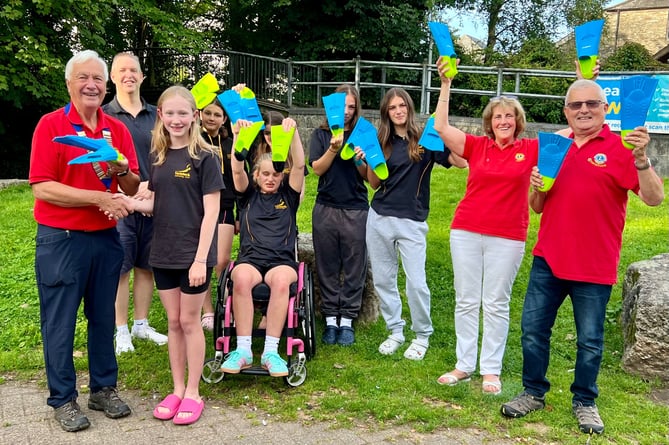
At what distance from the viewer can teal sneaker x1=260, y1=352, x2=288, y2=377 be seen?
3.70m

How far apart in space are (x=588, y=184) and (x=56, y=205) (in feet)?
9.90

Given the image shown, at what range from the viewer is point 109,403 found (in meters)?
3.45

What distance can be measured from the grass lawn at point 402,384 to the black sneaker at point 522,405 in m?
0.04

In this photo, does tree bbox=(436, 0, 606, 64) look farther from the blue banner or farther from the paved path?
the paved path

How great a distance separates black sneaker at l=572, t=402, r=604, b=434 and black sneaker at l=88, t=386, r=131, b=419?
2.74 m

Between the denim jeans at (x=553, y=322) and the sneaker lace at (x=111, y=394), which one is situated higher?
the denim jeans at (x=553, y=322)

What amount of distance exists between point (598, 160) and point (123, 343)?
359cm

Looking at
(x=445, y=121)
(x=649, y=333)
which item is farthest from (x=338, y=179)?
(x=649, y=333)

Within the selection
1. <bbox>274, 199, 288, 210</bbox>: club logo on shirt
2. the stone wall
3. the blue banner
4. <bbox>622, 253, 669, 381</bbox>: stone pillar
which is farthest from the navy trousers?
the blue banner

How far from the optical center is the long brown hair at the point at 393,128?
13.9ft

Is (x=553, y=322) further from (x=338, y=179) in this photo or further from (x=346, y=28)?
(x=346, y=28)

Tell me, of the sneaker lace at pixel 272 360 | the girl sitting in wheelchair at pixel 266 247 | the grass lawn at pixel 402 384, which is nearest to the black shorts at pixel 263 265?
the girl sitting in wheelchair at pixel 266 247

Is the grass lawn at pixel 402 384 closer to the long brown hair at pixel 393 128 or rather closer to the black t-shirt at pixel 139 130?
the black t-shirt at pixel 139 130

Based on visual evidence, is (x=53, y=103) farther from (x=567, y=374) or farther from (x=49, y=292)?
(x=567, y=374)
